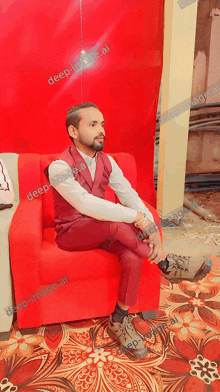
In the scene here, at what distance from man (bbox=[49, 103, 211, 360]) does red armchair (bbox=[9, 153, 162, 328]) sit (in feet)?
0.24

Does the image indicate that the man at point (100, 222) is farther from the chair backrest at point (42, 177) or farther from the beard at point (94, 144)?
the chair backrest at point (42, 177)

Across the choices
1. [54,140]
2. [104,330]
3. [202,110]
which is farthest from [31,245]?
[202,110]

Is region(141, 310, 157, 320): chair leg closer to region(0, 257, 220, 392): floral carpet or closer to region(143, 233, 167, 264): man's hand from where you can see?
region(0, 257, 220, 392): floral carpet

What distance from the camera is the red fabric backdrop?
220cm

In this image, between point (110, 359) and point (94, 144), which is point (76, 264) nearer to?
point (110, 359)

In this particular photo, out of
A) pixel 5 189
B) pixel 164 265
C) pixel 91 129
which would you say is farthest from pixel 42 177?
pixel 164 265

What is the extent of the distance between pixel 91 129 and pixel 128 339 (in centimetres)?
109

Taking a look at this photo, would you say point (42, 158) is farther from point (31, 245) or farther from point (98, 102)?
point (98, 102)

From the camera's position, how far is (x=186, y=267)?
148 centimetres

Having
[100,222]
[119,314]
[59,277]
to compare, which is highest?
[100,222]

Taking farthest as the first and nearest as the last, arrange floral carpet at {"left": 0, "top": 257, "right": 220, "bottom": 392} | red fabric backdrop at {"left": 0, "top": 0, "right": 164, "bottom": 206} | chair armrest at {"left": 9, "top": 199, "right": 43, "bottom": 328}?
red fabric backdrop at {"left": 0, "top": 0, "right": 164, "bottom": 206}
chair armrest at {"left": 9, "top": 199, "right": 43, "bottom": 328}
floral carpet at {"left": 0, "top": 257, "right": 220, "bottom": 392}

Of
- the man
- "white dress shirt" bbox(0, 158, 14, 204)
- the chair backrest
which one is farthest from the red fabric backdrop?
the man

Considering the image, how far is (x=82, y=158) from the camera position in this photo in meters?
1.49

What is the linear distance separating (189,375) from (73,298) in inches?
25.7
